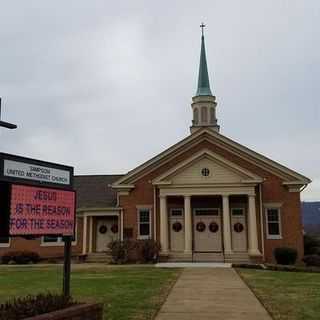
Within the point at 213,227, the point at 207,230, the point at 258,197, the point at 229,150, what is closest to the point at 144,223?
the point at 207,230

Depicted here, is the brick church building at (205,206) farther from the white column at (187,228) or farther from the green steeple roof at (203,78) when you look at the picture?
the green steeple roof at (203,78)

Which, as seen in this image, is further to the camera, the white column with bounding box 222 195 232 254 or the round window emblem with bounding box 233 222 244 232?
the round window emblem with bounding box 233 222 244 232

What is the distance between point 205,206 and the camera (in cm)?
2920

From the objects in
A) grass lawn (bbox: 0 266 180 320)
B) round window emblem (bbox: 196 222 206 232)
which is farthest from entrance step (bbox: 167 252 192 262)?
grass lawn (bbox: 0 266 180 320)

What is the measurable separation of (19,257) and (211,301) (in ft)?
64.9

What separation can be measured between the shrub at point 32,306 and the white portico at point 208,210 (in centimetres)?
1932

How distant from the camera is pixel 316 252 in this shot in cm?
2966

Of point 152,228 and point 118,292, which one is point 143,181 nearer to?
point 152,228

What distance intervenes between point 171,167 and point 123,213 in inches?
154

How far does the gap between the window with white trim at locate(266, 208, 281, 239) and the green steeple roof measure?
38.6ft

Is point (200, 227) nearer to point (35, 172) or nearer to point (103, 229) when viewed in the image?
point (103, 229)

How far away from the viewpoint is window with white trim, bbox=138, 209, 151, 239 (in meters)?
29.3

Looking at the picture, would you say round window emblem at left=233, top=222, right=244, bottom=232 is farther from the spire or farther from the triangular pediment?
the spire

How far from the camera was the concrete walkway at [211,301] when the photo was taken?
33.1 ft
